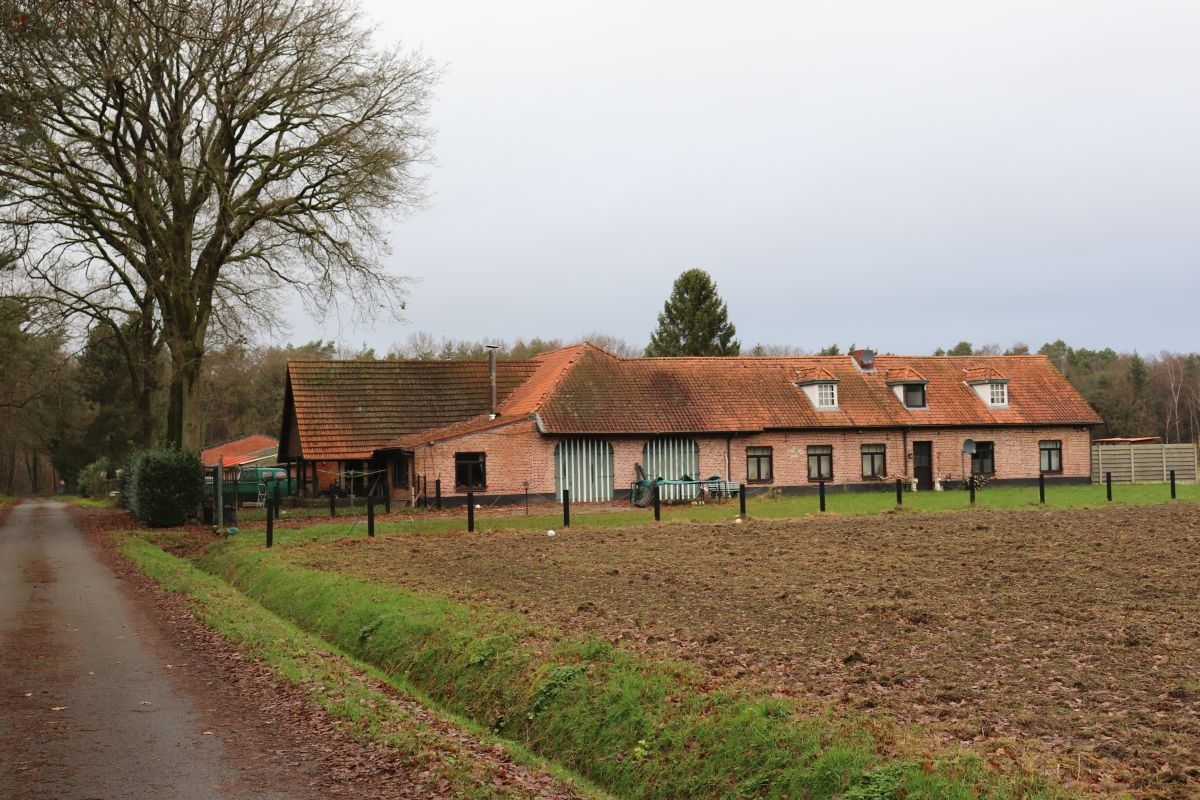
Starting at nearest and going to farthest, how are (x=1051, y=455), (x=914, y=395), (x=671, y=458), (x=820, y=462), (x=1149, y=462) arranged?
(x=671, y=458)
(x=820, y=462)
(x=914, y=395)
(x=1051, y=455)
(x=1149, y=462)

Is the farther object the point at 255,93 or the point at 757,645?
the point at 255,93

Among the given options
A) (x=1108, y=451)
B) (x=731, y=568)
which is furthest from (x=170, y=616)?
(x=1108, y=451)

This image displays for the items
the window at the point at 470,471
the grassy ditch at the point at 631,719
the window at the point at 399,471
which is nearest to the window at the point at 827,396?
the window at the point at 470,471

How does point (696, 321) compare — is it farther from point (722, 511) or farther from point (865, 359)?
point (722, 511)

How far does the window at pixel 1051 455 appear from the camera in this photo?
44031 millimetres

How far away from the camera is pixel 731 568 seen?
16.5 meters

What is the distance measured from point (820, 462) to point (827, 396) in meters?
2.74

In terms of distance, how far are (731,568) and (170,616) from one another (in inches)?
323

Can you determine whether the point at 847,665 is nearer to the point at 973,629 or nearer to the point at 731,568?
the point at 973,629

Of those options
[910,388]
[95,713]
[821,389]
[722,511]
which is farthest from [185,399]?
[910,388]

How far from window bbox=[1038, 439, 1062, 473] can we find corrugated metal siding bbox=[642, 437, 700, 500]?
15523 mm

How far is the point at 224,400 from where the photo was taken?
287 feet

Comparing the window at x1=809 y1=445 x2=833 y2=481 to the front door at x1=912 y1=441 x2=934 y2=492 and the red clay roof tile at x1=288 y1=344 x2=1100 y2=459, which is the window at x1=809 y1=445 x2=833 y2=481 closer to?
the red clay roof tile at x1=288 y1=344 x2=1100 y2=459

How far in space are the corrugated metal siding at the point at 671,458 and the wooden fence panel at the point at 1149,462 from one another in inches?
728
